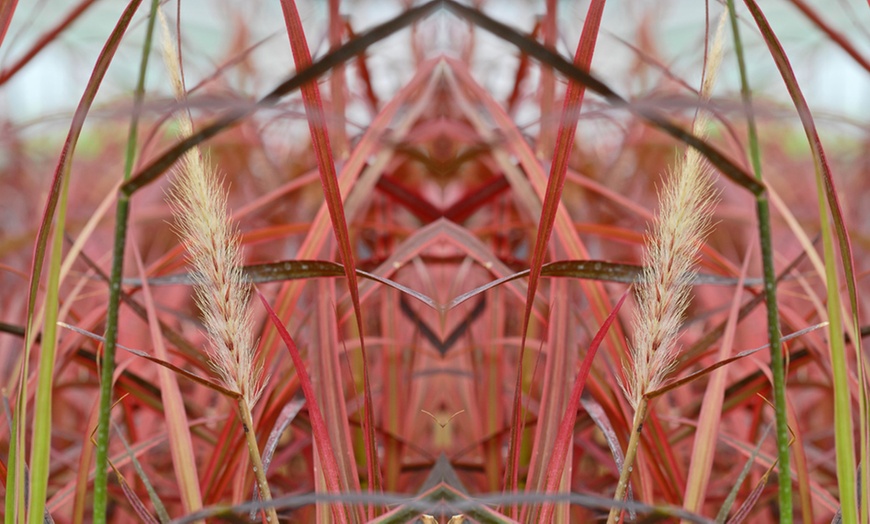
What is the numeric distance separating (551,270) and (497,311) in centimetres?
31

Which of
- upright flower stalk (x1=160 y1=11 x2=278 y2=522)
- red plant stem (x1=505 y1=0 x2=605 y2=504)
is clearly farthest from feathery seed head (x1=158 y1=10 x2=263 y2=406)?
red plant stem (x1=505 y1=0 x2=605 y2=504)

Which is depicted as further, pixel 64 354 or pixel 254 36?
pixel 254 36

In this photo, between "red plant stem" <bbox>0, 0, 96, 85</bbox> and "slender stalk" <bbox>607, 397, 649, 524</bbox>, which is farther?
Result: "red plant stem" <bbox>0, 0, 96, 85</bbox>

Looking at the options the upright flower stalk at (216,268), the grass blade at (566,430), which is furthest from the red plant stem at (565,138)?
the upright flower stalk at (216,268)

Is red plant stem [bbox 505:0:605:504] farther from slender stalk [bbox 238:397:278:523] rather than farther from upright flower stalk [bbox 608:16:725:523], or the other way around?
slender stalk [bbox 238:397:278:523]

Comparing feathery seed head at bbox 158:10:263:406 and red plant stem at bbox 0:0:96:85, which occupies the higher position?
red plant stem at bbox 0:0:96:85

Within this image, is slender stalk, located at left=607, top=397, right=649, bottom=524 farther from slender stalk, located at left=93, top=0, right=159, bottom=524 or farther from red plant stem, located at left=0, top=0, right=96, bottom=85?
red plant stem, located at left=0, top=0, right=96, bottom=85

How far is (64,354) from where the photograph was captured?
23.6 inches

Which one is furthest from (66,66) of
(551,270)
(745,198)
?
(551,270)

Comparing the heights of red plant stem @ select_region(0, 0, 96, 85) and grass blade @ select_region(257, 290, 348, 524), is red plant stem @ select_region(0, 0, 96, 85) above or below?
above

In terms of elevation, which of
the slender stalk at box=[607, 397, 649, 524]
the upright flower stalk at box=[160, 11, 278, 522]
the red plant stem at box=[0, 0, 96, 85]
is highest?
the red plant stem at box=[0, 0, 96, 85]

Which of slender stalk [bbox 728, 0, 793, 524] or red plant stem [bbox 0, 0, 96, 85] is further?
red plant stem [bbox 0, 0, 96, 85]

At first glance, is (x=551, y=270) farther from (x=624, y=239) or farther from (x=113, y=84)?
(x=113, y=84)

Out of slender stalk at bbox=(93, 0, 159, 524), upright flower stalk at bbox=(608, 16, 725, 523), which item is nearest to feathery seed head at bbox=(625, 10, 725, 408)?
upright flower stalk at bbox=(608, 16, 725, 523)
